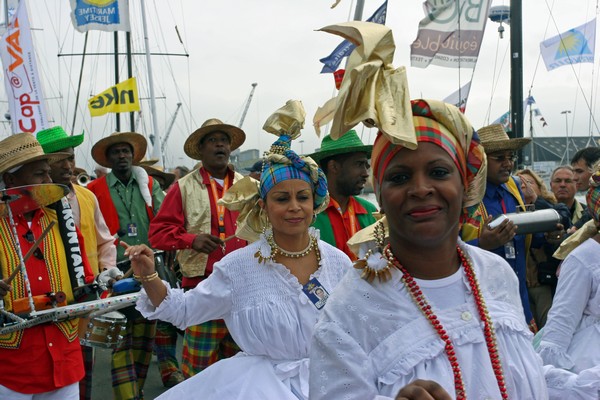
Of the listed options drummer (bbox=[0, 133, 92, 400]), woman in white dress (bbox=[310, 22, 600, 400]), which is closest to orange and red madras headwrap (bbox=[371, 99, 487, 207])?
woman in white dress (bbox=[310, 22, 600, 400])

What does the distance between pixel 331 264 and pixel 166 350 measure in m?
3.82

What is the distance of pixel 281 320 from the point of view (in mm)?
3596

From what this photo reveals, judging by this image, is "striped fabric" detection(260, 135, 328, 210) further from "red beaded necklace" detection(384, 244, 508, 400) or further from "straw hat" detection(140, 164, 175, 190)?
"straw hat" detection(140, 164, 175, 190)

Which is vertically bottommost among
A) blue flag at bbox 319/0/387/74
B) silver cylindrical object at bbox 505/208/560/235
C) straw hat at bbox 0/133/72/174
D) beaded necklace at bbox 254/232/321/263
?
silver cylindrical object at bbox 505/208/560/235

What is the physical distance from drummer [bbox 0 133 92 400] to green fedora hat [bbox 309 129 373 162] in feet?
6.50

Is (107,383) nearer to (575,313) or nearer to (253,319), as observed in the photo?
(253,319)

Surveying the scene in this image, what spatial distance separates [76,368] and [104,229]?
1.61 metres

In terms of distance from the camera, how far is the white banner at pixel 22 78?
8.67 m

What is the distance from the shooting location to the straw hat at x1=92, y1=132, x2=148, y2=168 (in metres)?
7.25

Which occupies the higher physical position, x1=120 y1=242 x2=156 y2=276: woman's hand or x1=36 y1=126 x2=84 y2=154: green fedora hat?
x1=36 y1=126 x2=84 y2=154: green fedora hat

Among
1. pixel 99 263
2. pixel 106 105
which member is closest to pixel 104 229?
pixel 99 263

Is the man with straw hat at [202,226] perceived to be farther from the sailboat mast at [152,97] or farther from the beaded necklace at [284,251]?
the sailboat mast at [152,97]

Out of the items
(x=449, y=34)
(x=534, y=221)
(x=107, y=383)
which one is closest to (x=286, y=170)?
(x=534, y=221)

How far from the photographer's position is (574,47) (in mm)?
13977
